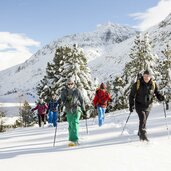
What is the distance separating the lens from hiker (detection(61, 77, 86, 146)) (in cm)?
1096

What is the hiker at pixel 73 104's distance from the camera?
36.0 feet

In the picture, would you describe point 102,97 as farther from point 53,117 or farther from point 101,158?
point 101,158

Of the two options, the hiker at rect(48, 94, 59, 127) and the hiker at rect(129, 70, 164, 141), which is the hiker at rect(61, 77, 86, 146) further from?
the hiker at rect(48, 94, 59, 127)

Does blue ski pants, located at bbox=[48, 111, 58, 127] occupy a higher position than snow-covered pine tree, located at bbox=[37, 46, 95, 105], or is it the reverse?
snow-covered pine tree, located at bbox=[37, 46, 95, 105]

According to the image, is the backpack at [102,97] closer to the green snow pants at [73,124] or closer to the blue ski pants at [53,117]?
the blue ski pants at [53,117]

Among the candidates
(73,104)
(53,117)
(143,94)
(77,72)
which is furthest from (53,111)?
(77,72)

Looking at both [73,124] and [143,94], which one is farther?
[73,124]

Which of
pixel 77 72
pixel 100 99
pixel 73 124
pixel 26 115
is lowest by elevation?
pixel 26 115

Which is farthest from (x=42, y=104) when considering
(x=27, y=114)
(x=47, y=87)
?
(x=27, y=114)

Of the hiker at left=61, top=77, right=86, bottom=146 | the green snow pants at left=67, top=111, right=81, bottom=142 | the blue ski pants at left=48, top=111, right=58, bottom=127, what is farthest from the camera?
the blue ski pants at left=48, top=111, right=58, bottom=127

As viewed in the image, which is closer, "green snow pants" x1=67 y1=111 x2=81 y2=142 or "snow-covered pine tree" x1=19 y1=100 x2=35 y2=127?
"green snow pants" x1=67 y1=111 x2=81 y2=142

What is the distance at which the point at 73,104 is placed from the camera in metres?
11.0

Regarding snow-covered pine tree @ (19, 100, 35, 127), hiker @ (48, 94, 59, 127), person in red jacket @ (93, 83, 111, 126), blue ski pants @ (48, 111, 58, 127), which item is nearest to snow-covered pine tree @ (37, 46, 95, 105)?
blue ski pants @ (48, 111, 58, 127)

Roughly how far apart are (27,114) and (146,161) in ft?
241
